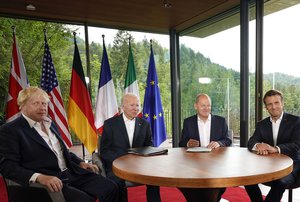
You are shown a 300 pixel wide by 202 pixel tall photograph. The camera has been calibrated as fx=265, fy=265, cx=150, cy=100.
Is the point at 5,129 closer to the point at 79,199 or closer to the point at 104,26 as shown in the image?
the point at 79,199

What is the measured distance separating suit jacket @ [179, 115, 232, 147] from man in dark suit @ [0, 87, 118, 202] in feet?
3.38

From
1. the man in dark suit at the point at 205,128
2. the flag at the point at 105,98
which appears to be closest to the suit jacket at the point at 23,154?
the man in dark suit at the point at 205,128

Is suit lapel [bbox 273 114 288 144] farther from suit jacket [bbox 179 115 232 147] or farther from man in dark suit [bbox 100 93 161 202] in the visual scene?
man in dark suit [bbox 100 93 161 202]

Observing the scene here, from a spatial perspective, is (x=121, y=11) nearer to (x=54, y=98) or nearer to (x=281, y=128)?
(x=54, y=98)

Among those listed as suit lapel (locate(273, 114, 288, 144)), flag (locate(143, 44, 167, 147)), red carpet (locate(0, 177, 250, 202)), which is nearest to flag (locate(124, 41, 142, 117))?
flag (locate(143, 44, 167, 147))

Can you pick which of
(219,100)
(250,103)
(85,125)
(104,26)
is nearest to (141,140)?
(85,125)

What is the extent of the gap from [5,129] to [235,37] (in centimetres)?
351

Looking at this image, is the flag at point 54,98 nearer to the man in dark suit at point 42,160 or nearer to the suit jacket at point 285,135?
the man in dark suit at point 42,160

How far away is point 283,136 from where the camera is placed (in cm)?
236

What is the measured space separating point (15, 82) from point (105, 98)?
1.32 meters

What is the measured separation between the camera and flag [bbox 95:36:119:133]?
422 centimetres

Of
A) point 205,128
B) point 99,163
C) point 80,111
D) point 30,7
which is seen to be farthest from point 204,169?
point 30,7

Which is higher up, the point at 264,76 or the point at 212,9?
the point at 212,9

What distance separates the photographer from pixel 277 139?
2.40 meters
